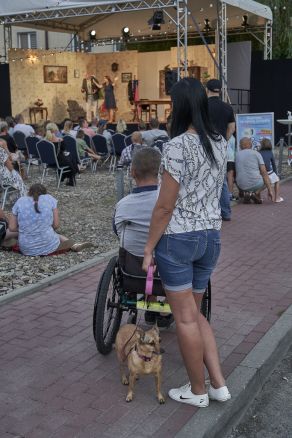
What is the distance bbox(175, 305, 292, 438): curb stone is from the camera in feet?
9.88

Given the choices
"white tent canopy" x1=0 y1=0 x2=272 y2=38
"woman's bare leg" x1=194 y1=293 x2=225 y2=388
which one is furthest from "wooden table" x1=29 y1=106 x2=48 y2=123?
"woman's bare leg" x1=194 y1=293 x2=225 y2=388

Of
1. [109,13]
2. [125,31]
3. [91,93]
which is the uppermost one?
[125,31]

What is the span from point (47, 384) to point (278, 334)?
67.0 inches

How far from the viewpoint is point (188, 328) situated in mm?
2992

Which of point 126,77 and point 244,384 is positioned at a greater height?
point 126,77

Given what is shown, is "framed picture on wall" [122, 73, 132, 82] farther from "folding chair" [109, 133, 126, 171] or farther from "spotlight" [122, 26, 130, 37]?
"folding chair" [109, 133, 126, 171]

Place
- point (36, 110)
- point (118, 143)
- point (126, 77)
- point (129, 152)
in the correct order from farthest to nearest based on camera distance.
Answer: point (126, 77) → point (36, 110) → point (118, 143) → point (129, 152)

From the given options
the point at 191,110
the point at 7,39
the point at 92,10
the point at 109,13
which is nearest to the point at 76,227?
the point at 191,110

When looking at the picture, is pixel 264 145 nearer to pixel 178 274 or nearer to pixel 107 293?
pixel 107 293

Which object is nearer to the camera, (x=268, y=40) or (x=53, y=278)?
(x=53, y=278)

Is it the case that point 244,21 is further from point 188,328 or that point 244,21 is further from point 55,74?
point 188,328

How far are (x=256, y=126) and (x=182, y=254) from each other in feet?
35.0

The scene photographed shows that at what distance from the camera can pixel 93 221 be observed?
8695 millimetres

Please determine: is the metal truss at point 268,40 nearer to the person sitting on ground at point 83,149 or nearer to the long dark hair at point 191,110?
the person sitting on ground at point 83,149
